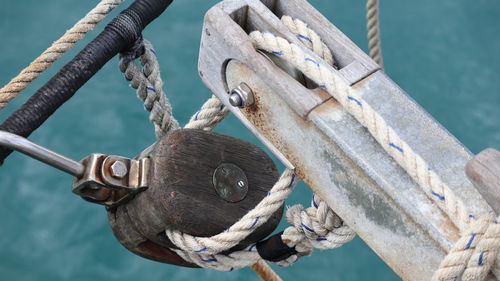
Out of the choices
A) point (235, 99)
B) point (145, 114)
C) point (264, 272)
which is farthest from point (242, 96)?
point (145, 114)

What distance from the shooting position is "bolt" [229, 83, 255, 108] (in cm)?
121

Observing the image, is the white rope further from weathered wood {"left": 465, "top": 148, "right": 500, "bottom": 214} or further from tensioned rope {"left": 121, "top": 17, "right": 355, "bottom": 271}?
weathered wood {"left": 465, "top": 148, "right": 500, "bottom": 214}

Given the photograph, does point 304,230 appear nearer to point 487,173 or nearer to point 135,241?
point 135,241

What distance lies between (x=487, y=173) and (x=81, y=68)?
0.86 metres

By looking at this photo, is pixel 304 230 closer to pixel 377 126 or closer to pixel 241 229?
pixel 241 229

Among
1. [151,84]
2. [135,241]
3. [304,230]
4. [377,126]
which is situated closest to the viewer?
[377,126]

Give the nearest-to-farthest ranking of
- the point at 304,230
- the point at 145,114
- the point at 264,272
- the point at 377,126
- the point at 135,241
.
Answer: the point at 377,126, the point at 304,230, the point at 135,241, the point at 264,272, the point at 145,114

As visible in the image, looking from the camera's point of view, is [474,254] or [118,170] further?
[118,170]

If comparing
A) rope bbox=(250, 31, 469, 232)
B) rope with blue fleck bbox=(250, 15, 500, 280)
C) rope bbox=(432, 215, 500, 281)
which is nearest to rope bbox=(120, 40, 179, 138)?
rope bbox=(250, 31, 469, 232)

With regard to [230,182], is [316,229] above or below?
below

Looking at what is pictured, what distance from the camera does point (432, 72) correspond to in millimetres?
4094

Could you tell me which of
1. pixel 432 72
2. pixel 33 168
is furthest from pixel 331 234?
pixel 432 72

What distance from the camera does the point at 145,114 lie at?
3865mm

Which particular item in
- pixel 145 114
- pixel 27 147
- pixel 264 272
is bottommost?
pixel 264 272
